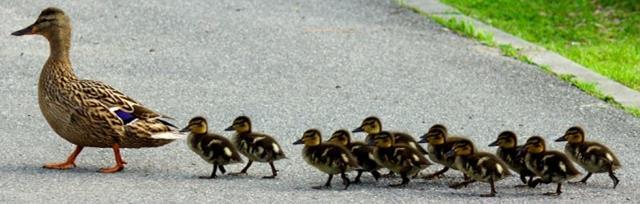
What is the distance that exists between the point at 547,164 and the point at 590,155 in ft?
1.27

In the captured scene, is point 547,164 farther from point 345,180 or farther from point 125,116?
point 125,116

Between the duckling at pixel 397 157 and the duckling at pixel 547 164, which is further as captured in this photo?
the duckling at pixel 397 157

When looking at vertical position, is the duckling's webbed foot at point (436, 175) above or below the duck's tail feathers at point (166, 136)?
below

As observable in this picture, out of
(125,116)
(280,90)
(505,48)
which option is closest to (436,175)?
(125,116)

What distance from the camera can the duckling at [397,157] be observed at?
9.19 meters

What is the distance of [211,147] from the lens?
9391 millimetres

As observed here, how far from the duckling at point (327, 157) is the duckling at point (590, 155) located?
1.25 meters

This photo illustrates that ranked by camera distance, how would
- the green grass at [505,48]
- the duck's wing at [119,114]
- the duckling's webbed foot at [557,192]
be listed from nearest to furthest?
the duckling's webbed foot at [557,192] < the duck's wing at [119,114] < the green grass at [505,48]

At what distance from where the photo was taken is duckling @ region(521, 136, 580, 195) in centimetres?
905

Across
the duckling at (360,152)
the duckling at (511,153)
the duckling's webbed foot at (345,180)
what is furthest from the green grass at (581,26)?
the duckling's webbed foot at (345,180)

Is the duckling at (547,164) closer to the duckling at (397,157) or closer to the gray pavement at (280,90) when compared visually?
the gray pavement at (280,90)

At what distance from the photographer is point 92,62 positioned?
13.1 m

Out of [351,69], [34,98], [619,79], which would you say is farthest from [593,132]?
[34,98]

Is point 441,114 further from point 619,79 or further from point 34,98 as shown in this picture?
point 34,98
